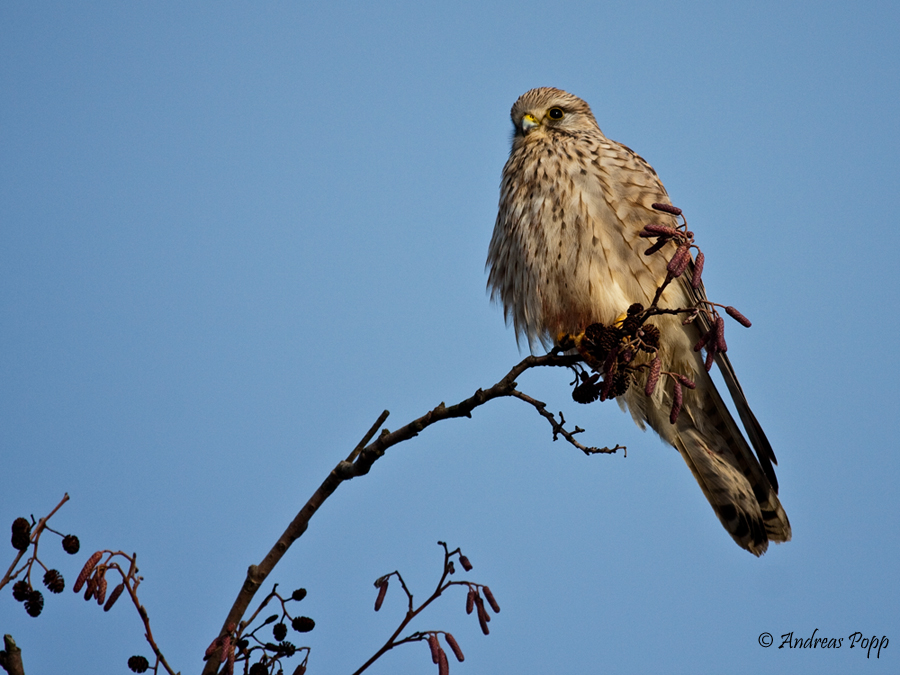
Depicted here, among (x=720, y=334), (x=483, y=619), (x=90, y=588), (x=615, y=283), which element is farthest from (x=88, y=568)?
(x=615, y=283)

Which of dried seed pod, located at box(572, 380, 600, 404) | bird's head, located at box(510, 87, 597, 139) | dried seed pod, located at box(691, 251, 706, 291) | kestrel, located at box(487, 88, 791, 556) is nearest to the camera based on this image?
dried seed pod, located at box(691, 251, 706, 291)

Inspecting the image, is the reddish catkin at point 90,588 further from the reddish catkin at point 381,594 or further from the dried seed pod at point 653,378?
the dried seed pod at point 653,378

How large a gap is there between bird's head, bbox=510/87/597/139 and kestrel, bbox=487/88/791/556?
112mm

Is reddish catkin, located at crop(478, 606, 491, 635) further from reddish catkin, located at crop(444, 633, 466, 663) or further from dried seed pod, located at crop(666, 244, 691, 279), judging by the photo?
dried seed pod, located at crop(666, 244, 691, 279)

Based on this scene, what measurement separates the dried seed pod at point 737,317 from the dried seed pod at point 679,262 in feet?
0.51

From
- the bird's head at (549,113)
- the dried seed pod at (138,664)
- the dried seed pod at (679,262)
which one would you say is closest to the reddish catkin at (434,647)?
the dried seed pod at (138,664)

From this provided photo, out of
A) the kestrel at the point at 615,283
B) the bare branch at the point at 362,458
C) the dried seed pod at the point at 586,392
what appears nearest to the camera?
the bare branch at the point at 362,458

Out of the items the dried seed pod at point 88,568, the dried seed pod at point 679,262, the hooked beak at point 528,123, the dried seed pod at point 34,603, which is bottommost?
the dried seed pod at point 34,603

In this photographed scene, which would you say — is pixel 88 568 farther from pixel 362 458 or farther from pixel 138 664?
pixel 362 458

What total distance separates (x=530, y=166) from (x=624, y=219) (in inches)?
22.6

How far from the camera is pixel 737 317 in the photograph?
2.08 m

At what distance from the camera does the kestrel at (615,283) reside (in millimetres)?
3383

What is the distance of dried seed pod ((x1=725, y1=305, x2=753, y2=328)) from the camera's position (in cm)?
206

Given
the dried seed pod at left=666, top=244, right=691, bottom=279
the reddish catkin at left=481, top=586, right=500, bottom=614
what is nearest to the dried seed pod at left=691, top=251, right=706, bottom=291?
the dried seed pod at left=666, top=244, right=691, bottom=279
